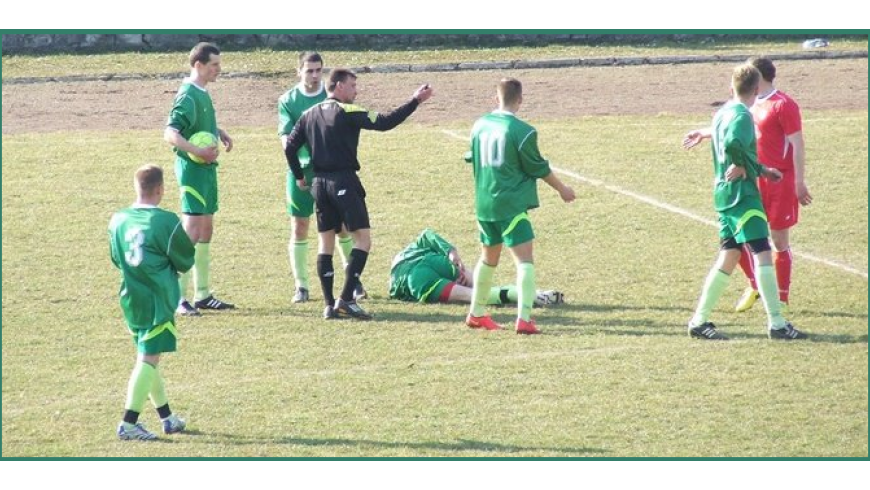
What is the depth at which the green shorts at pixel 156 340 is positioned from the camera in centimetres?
884

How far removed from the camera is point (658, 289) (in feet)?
42.0

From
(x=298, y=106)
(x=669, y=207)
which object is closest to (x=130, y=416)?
(x=298, y=106)

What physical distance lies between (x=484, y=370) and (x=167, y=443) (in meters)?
2.53

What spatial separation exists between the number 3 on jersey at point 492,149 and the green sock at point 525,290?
2.72ft

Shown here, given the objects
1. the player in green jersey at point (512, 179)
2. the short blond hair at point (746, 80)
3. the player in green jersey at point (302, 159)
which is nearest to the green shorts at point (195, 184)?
the player in green jersey at point (302, 159)

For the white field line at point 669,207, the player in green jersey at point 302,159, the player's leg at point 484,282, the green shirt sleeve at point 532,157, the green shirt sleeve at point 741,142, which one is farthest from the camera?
the white field line at point 669,207

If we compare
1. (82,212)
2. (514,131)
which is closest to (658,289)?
(514,131)

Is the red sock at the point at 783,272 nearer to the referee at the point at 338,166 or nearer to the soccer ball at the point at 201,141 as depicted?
the referee at the point at 338,166

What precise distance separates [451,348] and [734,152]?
2.56 meters

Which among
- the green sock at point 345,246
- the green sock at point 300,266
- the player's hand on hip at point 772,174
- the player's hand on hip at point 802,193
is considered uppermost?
the player's hand on hip at point 772,174

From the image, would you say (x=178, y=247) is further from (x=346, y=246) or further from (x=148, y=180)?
(x=346, y=246)

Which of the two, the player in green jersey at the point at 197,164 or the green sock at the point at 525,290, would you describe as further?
the player in green jersey at the point at 197,164

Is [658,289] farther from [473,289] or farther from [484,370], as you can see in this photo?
[484,370]

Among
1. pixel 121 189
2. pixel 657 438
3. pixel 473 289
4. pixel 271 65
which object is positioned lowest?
pixel 657 438
